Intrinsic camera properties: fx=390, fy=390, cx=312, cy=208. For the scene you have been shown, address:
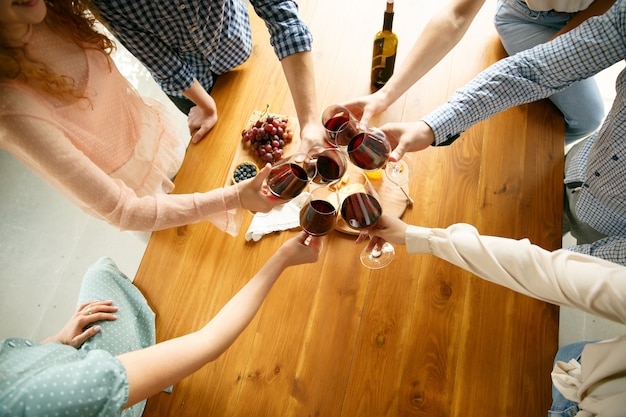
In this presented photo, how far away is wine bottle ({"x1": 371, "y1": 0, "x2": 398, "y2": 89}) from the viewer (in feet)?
4.66

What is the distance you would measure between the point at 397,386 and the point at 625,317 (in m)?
0.57

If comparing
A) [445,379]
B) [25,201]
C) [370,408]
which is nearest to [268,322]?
[370,408]

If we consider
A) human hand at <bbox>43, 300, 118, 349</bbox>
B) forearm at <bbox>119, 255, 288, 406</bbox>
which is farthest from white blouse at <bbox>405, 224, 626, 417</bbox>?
human hand at <bbox>43, 300, 118, 349</bbox>

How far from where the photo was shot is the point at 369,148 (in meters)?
1.09

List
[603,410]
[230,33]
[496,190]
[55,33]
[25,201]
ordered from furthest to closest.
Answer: [25,201] → [230,33] → [496,190] → [55,33] → [603,410]

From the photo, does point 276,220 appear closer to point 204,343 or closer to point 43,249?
point 204,343

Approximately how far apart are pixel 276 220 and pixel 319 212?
307 millimetres

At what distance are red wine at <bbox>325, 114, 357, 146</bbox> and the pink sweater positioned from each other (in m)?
0.34

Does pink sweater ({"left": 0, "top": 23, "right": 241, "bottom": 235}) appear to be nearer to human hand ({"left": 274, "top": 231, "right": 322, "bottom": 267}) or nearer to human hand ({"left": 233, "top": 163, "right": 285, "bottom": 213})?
human hand ({"left": 233, "top": 163, "right": 285, "bottom": 213})

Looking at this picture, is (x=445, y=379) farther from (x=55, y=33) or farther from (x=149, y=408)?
(x=55, y=33)

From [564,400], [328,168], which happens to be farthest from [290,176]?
[564,400]

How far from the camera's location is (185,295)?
1.23 metres

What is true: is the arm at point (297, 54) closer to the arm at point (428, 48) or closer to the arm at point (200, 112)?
the arm at point (428, 48)

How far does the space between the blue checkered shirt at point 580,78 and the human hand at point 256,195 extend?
1.76 feet
